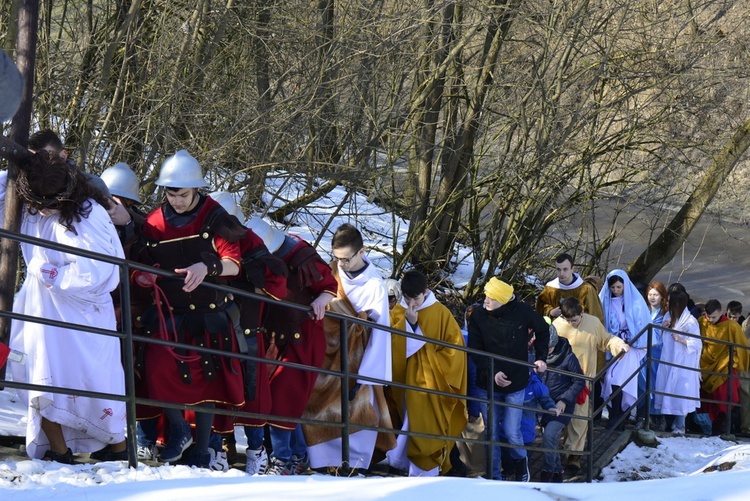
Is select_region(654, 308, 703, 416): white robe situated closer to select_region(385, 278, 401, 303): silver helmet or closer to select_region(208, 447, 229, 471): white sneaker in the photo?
select_region(385, 278, 401, 303): silver helmet

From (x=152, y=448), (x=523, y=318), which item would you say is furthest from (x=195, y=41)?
(x=152, y=448)

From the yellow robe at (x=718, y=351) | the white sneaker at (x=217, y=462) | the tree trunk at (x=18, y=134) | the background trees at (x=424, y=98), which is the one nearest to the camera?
the tree trunk at (x=18, y=134)

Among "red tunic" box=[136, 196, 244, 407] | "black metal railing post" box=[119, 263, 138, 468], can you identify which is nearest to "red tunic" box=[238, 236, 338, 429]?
"red tunic" box=[136, 196, 244, 407]

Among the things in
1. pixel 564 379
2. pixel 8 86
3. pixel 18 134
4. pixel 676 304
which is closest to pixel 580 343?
pixel 564 379

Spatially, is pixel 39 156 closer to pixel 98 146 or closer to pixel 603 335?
pixel 98 146

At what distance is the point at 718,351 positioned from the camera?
33.5 ft

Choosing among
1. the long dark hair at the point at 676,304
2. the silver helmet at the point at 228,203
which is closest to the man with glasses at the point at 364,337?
the silver helmet at the point at 228,203

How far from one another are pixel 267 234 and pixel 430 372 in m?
1.73

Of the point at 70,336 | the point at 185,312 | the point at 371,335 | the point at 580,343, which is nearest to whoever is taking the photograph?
the point at 70,336

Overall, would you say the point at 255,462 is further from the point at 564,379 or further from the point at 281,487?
the point at 564,379

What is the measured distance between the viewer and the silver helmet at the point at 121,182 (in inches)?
226

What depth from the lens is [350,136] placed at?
1068 cm

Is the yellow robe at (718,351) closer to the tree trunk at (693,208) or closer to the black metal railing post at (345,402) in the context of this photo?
the tree trunk at (693,208)

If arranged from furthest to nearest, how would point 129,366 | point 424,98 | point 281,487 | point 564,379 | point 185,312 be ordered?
point 424,98
point 564,379
point 185,312
point 129,366
point 281,487
